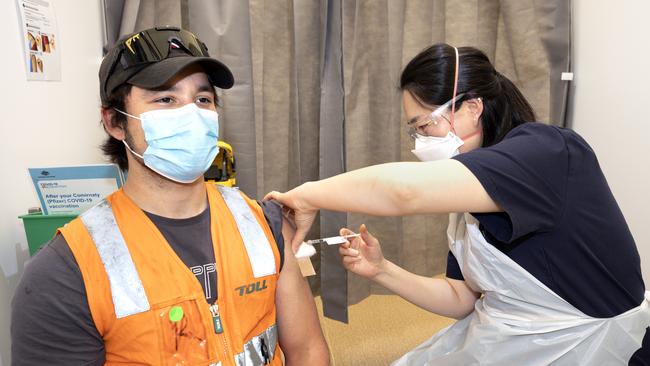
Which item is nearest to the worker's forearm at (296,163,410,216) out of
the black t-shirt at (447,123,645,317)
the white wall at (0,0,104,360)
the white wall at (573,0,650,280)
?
the black t-shirt at (447,123,645,317)

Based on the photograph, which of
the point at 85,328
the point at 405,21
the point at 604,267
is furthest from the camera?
the point at 405,21

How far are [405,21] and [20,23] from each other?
168cm

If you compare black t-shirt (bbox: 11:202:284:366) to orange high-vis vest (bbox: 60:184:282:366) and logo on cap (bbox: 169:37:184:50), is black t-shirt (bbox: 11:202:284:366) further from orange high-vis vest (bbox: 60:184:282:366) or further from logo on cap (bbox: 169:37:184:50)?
logo on cap (bbox: 169:37:184:50)

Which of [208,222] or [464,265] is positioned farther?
[464,265]

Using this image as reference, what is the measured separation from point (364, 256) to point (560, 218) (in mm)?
603

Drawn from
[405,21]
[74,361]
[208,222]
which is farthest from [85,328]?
[405,21]

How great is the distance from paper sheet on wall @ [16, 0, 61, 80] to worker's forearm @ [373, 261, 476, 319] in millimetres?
1289

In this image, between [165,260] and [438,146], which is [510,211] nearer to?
[438,146]

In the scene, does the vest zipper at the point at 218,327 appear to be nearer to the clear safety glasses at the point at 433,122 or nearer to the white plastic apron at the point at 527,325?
the white plastic apron at the point at 527,325

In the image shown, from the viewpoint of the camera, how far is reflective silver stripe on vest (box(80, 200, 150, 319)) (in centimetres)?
96

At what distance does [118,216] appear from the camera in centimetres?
107

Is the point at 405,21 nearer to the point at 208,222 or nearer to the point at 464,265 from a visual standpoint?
the point at 464,265

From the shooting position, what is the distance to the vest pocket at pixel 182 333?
983 millimetres

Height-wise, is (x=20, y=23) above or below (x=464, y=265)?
above
